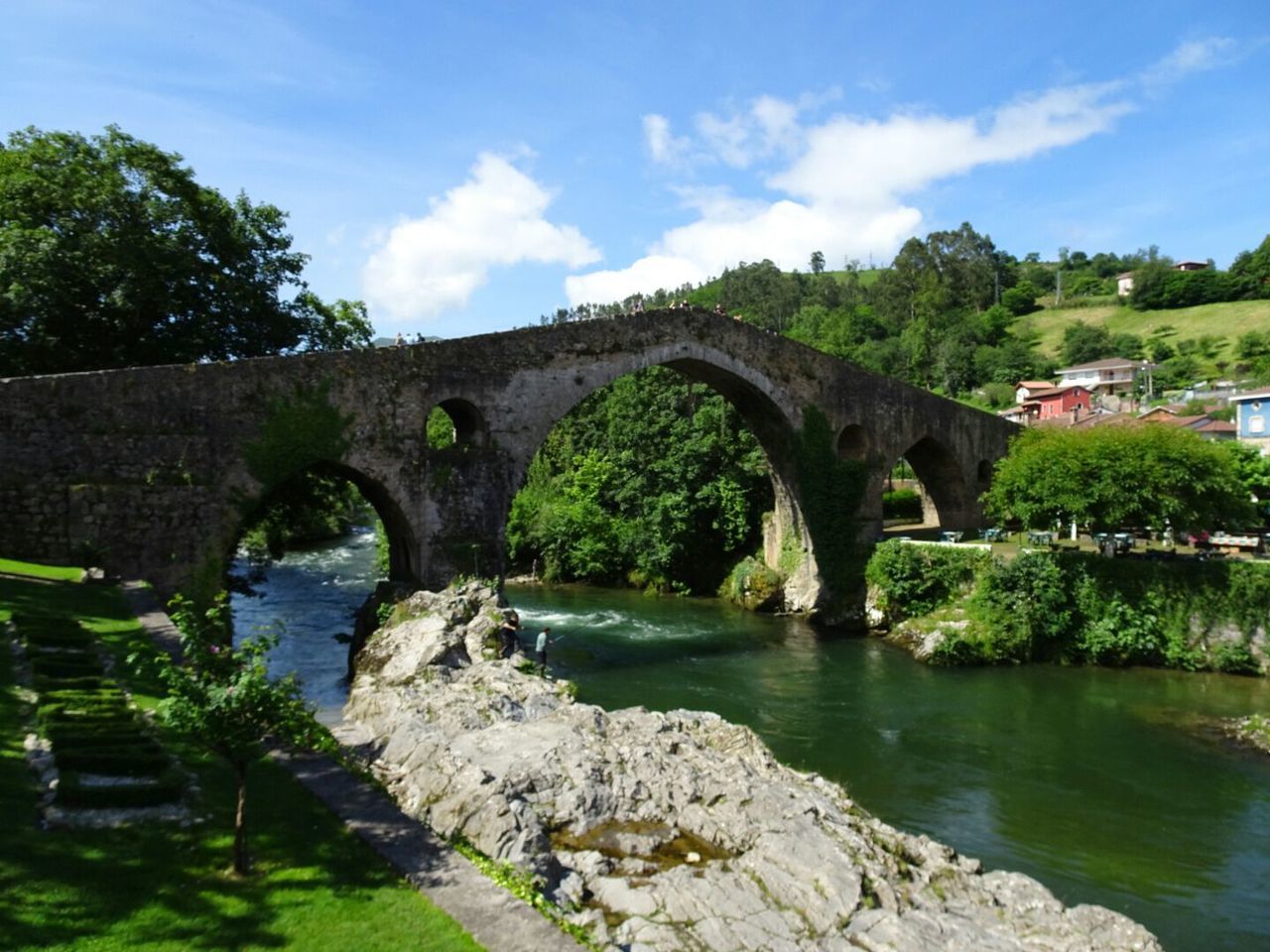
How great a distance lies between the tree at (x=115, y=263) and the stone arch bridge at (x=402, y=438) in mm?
3576

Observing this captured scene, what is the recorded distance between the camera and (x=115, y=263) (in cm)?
1691

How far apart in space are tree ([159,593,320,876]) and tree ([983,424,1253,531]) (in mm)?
19096

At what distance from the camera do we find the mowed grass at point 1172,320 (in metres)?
74.4

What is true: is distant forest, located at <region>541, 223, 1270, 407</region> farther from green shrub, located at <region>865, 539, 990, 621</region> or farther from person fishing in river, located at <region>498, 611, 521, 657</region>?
person fishing in river, located at <region>498, 611, 521, 657</region>

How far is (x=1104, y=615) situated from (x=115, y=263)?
22630 millimetres

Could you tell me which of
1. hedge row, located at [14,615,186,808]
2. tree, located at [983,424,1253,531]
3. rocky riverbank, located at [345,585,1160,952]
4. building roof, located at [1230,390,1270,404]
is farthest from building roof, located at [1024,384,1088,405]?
hedge row, located at [14,615,186,808]

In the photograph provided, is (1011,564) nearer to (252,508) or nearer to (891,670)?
(891,670)

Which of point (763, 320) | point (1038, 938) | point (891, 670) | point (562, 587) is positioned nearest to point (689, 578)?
point (562, 587)

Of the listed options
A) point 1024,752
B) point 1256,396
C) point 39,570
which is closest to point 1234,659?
point 1024,752

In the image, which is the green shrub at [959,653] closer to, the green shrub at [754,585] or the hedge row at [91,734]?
the green shrub at [754,585]

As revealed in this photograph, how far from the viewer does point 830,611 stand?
26781 mm

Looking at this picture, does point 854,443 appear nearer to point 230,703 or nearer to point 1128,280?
point 230,703

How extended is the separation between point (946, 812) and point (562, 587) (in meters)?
22.7

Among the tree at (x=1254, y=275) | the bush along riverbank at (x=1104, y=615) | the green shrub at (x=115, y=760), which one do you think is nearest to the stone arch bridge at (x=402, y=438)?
the bush along riverbank at (x=1104, y=615)
